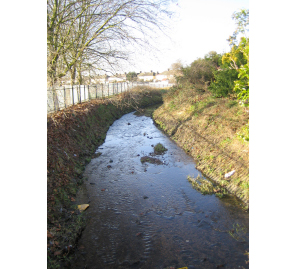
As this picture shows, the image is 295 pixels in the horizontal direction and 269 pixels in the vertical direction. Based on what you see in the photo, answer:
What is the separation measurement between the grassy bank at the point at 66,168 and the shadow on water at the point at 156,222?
0.32 metres

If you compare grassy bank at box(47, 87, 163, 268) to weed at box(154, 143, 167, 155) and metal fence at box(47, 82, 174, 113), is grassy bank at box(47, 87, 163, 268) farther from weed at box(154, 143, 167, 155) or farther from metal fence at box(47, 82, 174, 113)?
weed at box(154, 143, 167, 155)

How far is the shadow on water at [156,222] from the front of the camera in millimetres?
4598

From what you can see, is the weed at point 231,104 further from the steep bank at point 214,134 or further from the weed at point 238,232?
the weed at point 238,232

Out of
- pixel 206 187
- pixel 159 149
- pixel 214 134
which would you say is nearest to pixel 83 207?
pixel 206 187

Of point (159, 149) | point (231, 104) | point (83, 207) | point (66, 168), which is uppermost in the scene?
point (231, 104)

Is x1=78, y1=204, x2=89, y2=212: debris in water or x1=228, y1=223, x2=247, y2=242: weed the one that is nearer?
x1=228, y1=223, x2=247, y2=242: weed

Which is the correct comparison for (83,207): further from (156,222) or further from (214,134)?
(214,134)

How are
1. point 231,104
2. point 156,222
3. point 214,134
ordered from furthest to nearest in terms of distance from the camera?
point 231,104 → point 214,134 → point 156,222

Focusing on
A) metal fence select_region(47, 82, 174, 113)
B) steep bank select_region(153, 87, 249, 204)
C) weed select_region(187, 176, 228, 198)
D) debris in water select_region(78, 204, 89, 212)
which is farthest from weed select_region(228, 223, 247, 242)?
metal fence select_region(47, 82, 174, 113)

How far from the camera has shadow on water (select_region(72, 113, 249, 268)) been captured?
15.1ft

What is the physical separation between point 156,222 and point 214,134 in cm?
611

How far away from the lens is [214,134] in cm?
1079

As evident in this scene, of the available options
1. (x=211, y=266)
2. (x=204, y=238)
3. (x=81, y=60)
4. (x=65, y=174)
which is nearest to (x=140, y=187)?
(x=65, y=174)

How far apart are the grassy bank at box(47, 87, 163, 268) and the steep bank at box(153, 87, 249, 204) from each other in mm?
4535
